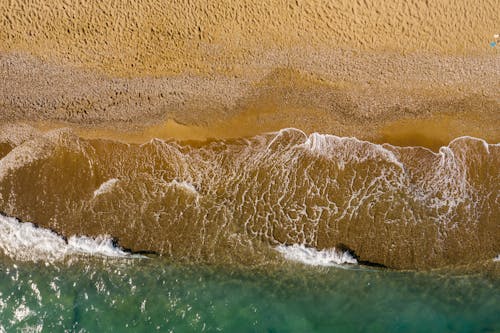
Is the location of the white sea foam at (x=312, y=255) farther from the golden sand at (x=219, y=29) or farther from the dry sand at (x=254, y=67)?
the golden sand at (x=219, y=29)

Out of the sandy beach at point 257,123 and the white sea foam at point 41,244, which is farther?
the white sea foam at point 41,244

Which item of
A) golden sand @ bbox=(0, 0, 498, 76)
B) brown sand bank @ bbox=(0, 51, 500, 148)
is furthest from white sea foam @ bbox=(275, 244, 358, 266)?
golden sand @ bbox=(0, 0, 498, 76)

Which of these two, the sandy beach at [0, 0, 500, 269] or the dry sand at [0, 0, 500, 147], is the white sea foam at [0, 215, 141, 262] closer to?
the sandy beach at [0, 0, 500, 269]

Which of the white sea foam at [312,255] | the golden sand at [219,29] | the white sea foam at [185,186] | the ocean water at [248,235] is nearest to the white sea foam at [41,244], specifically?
the ocean water at [248,235]

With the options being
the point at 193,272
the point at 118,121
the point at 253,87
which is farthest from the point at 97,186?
the point at 253,87

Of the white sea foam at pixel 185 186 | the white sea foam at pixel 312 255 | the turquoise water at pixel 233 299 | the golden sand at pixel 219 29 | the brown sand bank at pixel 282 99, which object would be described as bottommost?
A: the turquoise water at pixel 233 299

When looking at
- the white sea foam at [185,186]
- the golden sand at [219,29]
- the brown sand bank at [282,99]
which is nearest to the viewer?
the golden sand at [219,29]
